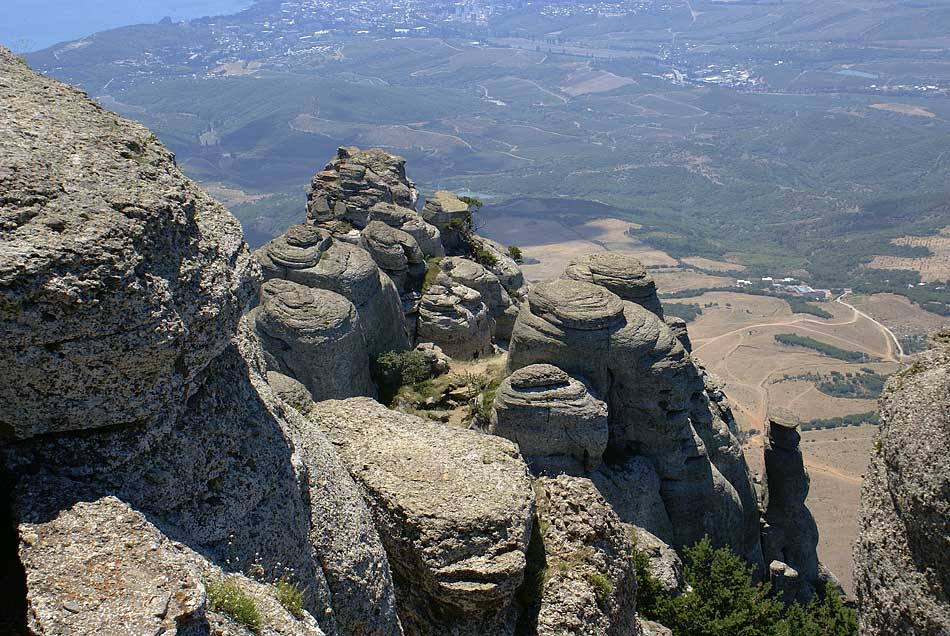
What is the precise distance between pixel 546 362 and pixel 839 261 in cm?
19745

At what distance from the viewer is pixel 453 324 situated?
36.5 metres

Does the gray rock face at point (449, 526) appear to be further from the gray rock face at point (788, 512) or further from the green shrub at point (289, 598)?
the gray rock face at point (788, 512)

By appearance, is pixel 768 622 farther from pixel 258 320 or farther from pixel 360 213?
pixel 360 213

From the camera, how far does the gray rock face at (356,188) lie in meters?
44.2

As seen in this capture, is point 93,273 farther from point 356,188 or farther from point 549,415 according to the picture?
point 356,188

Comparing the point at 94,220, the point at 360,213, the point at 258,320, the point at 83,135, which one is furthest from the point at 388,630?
the point at 360,213

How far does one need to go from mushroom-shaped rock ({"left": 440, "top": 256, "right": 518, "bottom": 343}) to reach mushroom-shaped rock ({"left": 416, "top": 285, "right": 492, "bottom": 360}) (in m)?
2.78

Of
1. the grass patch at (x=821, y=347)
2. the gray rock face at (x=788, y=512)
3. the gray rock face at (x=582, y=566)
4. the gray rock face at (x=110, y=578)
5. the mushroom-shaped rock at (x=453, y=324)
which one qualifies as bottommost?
the grass patch at (x=821, y=347)

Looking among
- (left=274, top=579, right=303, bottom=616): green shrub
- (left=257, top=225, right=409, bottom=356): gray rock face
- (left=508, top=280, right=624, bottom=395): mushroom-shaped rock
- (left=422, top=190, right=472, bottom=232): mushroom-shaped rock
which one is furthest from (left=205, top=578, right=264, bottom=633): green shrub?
(left=422, top=190, right=472, bottom=232): mushroom-shaped rock

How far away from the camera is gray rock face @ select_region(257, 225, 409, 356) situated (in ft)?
105

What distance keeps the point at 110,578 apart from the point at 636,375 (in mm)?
21665

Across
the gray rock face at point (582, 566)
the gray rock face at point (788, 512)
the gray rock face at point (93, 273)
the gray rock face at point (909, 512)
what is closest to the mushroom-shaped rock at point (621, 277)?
the gray rock face at point (788, 512)

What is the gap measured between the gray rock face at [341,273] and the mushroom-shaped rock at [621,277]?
28.9 feet

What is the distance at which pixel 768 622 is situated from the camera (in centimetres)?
2094
